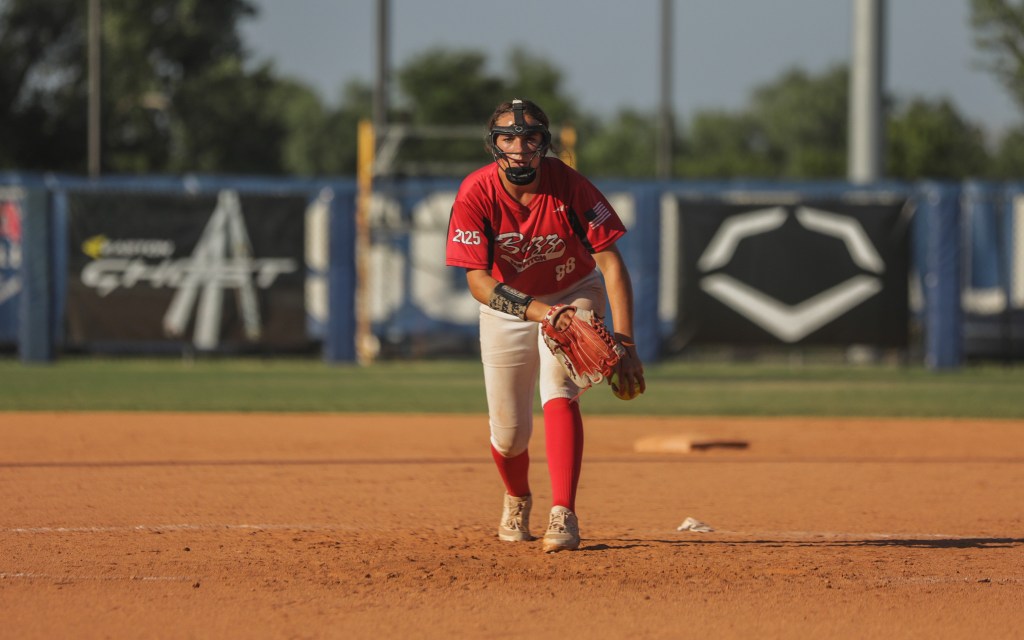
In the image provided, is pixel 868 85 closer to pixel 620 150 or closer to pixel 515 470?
pixel 515 470

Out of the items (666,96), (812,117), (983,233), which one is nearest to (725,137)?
(812,117)

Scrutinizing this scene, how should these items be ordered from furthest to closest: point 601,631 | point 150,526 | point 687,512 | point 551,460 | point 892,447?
point 892,447 → point 687,512 → point 150,526 → point 551,460 → point 601,631

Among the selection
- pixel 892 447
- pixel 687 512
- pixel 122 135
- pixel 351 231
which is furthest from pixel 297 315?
pixel 122 135

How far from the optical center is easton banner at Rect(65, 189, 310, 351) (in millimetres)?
17656

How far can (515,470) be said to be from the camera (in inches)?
Result: 235

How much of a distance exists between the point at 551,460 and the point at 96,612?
1.91 m

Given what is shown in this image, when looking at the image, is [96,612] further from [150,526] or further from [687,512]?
[687,512]

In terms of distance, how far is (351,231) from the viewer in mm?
17766

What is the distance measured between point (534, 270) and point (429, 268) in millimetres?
12554

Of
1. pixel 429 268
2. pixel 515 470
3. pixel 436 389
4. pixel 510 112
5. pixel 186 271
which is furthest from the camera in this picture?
pixel 429 268

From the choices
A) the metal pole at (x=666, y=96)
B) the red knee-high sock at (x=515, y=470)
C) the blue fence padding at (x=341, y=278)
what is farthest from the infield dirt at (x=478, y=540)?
the metal pole at (x=666, y=96)

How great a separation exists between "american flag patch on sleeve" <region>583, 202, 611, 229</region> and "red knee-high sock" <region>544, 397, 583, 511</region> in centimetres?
72

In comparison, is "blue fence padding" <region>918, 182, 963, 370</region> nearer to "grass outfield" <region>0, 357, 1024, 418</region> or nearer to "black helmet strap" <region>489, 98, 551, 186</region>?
"grass outfield" <region>0, 357, 1024, 418</region>

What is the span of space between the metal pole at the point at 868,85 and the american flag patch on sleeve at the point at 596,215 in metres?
16.0
